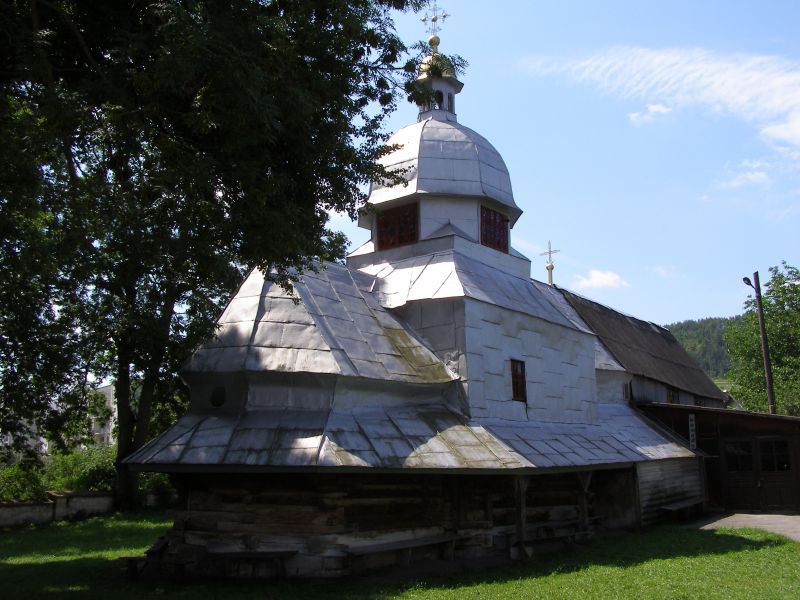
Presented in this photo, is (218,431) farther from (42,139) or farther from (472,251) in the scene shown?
(472,251)

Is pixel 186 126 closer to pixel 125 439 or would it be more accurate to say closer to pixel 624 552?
pixel 624 552

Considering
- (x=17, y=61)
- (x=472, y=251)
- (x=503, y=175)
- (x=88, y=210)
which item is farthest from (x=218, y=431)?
(x=503, y=175)

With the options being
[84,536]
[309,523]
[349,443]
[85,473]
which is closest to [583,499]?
[349,443]

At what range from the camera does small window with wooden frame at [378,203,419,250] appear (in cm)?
1883

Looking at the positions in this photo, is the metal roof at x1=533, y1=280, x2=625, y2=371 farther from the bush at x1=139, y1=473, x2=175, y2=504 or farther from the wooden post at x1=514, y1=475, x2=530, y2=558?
the bush at x1=139, y1=473, x2=175, y2=504

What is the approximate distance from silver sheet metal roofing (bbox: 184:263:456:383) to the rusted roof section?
42.6ft

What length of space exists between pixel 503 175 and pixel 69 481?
64.6 ft

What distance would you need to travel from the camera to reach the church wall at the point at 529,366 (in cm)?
1538

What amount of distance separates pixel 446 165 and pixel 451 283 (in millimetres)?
4421

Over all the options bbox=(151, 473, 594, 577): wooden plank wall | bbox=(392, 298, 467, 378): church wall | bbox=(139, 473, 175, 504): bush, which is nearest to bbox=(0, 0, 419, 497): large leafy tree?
bbox=(151, 473, 594, 577): wooden plank wall

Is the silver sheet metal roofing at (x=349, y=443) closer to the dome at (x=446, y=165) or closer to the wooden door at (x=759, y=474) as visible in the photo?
the dome at (x=446, y=165)

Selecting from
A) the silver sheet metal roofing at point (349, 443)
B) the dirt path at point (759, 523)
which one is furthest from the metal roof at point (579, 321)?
the silver sheet metal roofing at point (349, 443)

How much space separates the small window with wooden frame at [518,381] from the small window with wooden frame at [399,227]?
13.8 feet

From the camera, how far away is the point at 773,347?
4125cm
